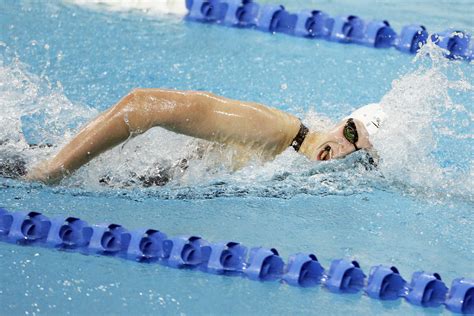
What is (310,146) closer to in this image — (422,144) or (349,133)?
(349,133)

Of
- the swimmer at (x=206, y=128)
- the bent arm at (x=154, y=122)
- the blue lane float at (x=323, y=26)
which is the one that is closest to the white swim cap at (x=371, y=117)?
the swimmer at (x=206, y=128)

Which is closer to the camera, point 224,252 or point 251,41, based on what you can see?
point 224,252

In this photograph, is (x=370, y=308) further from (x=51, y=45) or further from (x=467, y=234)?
(x=51, y=45)

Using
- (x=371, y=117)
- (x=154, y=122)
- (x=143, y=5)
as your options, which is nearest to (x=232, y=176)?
(x=154, y=122)

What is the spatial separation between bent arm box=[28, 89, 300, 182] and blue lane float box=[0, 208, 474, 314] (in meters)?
0.29

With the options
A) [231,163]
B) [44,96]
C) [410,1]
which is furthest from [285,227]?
[410,1]

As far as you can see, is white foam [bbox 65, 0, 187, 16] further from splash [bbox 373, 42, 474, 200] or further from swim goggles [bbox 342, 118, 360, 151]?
swim goggles [bbox 342, 118, 360, 151]

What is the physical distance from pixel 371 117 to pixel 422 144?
0.31 meters

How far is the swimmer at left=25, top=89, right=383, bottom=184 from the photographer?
3.65 m

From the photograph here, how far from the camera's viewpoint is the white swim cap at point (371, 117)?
13.1 feet

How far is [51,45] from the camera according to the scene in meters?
5.58

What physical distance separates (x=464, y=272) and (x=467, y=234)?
32 cm

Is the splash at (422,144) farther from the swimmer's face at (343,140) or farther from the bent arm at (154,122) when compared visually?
the bent arm at (154,122)

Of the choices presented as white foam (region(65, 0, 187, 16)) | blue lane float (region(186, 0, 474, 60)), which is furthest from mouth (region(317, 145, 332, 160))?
white foam (region(65, 0, 187, 16))
